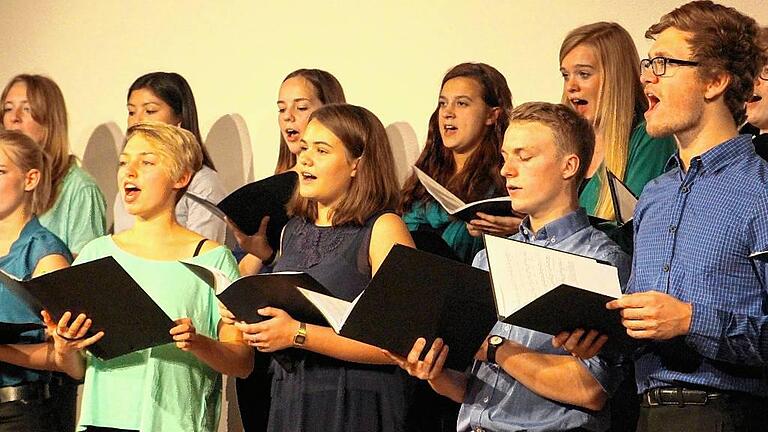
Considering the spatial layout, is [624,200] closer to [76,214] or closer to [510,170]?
[510,170]

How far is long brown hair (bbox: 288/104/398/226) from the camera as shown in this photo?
334 cm

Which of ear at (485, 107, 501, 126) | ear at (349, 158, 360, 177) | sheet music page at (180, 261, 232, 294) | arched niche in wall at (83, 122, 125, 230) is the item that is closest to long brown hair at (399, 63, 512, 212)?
ear at (485, 107, 501, 126)

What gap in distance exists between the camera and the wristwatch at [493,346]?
9.07 ft

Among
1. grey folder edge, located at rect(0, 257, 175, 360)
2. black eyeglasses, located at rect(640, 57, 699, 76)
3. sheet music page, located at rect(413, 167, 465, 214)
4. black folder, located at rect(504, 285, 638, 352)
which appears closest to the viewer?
black folder, located at rect(504, 285, 638, 352)

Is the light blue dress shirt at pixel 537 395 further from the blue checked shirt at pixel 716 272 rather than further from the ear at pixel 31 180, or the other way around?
the ear at pixel 31 180

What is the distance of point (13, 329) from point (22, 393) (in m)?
0.27

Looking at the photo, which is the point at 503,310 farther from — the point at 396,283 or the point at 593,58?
the point at 593,58

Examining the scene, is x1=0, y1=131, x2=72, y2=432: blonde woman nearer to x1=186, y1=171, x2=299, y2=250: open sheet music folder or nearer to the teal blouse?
x1=186, y1=171, x2=299, y2=250: open sheet music folder

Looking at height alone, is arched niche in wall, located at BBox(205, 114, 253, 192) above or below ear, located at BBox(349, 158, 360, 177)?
above

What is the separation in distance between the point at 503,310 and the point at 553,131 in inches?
27.6

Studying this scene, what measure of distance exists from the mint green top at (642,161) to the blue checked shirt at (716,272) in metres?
0.76

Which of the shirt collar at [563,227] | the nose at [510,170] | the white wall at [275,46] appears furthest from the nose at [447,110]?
the shirt collar at [563,227]

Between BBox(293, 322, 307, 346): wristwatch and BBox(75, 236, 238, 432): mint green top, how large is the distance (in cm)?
38

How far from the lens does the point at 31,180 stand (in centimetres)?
379
